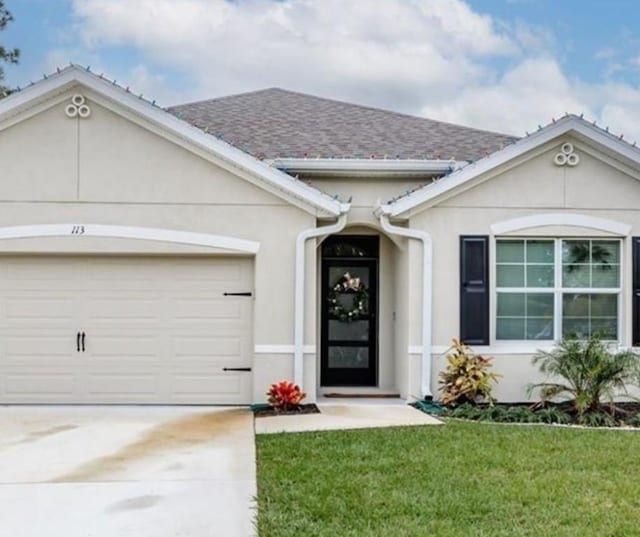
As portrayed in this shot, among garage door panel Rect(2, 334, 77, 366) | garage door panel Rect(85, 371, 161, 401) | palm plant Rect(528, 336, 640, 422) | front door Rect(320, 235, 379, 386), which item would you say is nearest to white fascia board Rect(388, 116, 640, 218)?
front door Rect(320, 235, 379, 386)

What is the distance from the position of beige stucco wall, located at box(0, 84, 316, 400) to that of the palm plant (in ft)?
12.1

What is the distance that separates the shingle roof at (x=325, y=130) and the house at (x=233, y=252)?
1176mm

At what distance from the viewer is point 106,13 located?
2069cm

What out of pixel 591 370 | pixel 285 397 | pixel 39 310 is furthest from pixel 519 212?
pixel 39 310

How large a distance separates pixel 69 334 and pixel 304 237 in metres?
3.89

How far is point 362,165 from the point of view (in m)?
12.1

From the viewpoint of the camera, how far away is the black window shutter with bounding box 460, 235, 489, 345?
452 inches

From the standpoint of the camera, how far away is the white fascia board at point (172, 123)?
431 inches

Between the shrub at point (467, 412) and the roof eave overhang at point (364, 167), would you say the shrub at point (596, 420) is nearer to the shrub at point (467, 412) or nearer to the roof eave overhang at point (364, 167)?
the shrub at point (467, 412)

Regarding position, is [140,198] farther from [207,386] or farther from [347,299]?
[347,299]

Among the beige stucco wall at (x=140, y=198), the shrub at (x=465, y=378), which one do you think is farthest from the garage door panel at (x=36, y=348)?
the shrub at (x=465, y=378)

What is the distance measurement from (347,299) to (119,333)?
392 centimetres

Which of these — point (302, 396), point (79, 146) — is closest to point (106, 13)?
point (79, 146)

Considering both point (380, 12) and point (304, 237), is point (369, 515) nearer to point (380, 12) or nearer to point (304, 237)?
point (304, 237)
